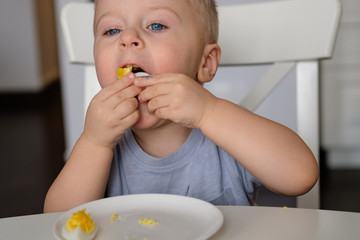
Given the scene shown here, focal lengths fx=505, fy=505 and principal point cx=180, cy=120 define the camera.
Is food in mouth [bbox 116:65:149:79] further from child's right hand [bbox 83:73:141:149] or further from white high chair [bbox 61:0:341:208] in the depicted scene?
white high chair [bbox 61:0:341:208]

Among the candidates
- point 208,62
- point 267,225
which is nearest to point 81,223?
point 267,225

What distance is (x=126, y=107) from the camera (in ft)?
2.63

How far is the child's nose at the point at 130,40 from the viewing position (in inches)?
32.5

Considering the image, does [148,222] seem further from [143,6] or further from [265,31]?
[265,31]

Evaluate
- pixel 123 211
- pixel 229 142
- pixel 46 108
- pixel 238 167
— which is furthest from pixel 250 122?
pixel 46 108

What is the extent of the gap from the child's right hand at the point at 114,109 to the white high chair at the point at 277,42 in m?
0.30

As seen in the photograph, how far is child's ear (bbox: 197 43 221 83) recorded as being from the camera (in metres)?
0.97

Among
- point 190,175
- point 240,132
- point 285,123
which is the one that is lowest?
point 285,123

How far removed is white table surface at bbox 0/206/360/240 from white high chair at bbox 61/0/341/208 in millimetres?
442

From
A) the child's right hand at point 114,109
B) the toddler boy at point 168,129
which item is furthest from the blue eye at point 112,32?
the child's right hand at point 114,109

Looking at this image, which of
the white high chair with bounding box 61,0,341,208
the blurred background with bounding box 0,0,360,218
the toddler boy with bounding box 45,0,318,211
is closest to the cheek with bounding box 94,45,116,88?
the toddler boy with bounding box 45,0,318,211

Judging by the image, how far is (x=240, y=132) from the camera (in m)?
0.78

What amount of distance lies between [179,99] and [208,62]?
0.25 metres

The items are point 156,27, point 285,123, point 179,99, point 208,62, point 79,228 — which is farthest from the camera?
point 285,123
